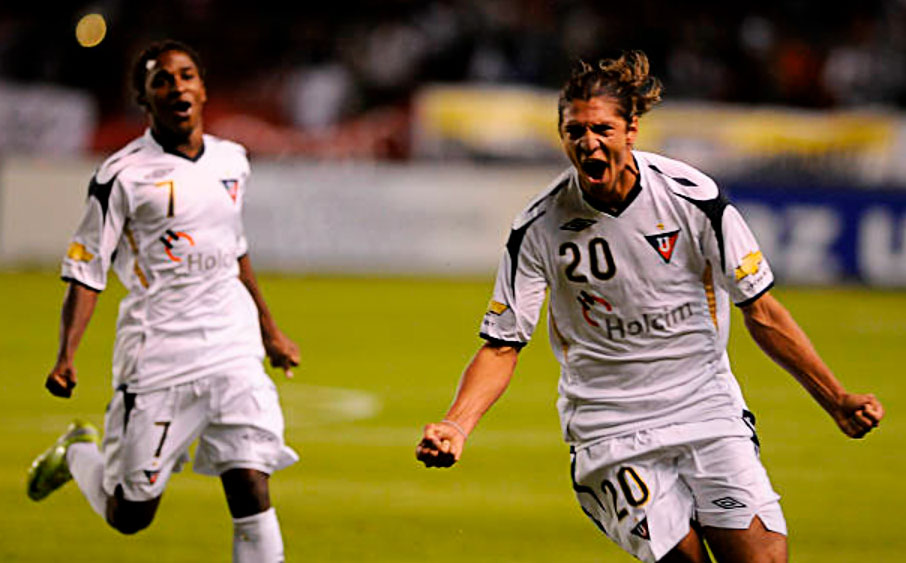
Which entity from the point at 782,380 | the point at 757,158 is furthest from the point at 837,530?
the point at 757,158

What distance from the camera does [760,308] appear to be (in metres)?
5.18

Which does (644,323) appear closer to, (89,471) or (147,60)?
(147,60)

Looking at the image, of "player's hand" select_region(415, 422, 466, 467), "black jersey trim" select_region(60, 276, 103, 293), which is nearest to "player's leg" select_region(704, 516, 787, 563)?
"player's hand" select_region(415, 422, 466, 467)

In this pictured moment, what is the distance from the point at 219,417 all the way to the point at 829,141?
19719 mm

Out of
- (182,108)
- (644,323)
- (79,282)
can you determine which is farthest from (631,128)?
(79,282)

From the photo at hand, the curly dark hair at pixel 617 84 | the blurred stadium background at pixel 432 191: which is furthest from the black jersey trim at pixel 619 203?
the blurred stadium background at pixel 432 191

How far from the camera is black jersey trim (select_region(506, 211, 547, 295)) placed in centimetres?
530

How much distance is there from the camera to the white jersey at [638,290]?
5.21 meters

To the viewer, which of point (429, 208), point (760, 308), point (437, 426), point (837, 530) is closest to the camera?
point (437, 426)

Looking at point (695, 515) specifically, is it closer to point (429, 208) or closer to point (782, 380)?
point (782, 380)

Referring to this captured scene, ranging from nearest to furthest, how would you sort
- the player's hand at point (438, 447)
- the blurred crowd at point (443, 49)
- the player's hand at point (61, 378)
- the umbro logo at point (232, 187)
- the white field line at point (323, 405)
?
the player's hand at point (438, 447) → the player's hand at point (61, 378) → the umbro logo at point (232, 187) → the white field line at point (323, 405) → the blurred crowd at point (443, 49)

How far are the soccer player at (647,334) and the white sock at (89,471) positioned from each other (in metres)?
2.50

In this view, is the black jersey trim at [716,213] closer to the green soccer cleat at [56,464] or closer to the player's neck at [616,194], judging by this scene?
the player's neck at [616,194]

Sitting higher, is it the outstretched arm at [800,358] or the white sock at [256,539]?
the outstretched arm at [800,358]
